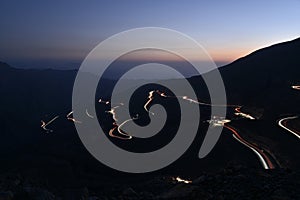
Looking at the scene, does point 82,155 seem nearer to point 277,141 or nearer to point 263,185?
point 277,141

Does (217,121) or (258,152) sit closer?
(258,152)

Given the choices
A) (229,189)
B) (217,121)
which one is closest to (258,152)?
(229,189)

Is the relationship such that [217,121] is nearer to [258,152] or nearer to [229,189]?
[258,152]

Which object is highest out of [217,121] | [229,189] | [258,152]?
[217,121]

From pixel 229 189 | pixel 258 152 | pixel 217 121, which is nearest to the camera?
pixel 229 189

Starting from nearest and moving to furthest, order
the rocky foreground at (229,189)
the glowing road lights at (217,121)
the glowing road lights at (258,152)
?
1. the rocky foreground at (229,189)
2. the glowing road lights at (258,152)
3. the glowing road lights at (217,121)

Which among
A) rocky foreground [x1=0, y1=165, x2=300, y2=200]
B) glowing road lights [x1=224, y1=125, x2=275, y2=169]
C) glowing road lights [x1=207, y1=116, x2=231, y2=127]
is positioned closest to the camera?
rocky foreground [x1=0, y1=165, x2=300, y2=200]

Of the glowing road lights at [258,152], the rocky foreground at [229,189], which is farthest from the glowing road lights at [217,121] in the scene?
the rocky foreground at [229,189]

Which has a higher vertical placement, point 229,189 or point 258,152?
point 229,189

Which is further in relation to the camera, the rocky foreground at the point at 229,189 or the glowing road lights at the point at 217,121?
the glowing road lights at the point at 217,121

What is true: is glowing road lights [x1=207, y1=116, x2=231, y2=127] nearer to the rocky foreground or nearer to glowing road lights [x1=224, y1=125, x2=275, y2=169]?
glowing road lights [x1=224, y1=125, x2=275, y2=169]

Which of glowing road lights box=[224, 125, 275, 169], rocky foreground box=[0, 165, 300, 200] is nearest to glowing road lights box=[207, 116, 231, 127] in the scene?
glowing road lights box=[224, 125, 275, 169]

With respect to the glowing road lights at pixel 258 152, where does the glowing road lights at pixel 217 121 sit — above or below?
above

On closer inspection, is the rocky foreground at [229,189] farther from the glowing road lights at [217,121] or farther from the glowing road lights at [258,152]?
the glowing road lights at [217,121]
